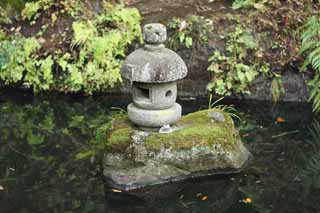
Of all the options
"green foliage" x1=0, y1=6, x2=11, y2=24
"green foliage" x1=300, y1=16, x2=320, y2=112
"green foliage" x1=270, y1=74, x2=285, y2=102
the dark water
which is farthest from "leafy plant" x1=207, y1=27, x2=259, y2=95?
"green foliage" x1=0, y1=6, x2=11, y2=24

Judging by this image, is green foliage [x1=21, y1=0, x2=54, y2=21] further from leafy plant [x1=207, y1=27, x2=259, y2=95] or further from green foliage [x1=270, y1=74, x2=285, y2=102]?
green foliage [x1=270, y1=74, x2=285, y2=102]

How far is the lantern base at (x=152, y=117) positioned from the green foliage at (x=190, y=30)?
3400 millimetres

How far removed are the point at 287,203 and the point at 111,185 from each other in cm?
210

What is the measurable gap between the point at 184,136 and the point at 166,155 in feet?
1.09

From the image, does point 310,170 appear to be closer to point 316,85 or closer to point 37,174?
point 316,85

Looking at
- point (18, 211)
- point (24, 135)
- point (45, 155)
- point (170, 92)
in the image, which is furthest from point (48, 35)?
point (18, 211)

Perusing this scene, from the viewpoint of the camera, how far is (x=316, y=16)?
35.7ft

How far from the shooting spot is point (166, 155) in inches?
281

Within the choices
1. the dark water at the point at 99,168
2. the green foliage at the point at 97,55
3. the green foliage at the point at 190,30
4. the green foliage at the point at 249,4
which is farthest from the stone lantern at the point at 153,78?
the green foliage at the point at 249,4

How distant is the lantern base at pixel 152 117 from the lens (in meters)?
7.30

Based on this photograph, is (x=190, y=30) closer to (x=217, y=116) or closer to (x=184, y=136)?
(x=217, y=116)

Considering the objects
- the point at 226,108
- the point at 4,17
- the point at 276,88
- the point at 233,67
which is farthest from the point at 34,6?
the point at 276,88

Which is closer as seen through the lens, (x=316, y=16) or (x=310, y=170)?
(x=310, y=170)

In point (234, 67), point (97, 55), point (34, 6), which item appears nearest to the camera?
point (234, 67)
